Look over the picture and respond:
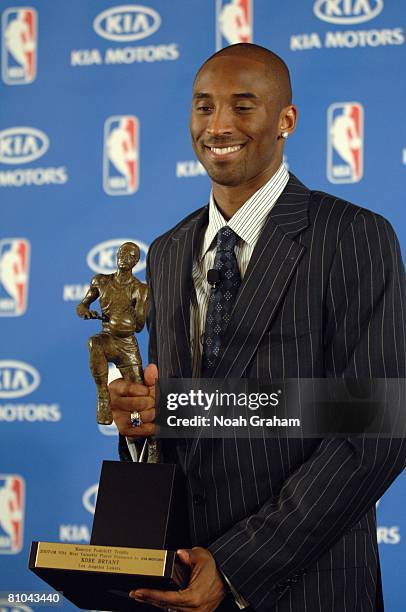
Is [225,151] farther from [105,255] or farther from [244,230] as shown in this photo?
[105,255]

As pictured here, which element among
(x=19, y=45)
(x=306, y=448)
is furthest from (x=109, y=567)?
(x=19, y=45)

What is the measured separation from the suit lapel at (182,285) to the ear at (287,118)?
239 mm

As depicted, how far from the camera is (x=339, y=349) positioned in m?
1.66

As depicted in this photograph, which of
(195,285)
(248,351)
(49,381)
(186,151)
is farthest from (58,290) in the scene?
(248,351)

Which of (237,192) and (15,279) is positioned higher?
(15,279)

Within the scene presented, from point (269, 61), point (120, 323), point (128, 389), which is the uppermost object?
point (269, 61)

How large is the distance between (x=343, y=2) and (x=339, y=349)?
181 cm

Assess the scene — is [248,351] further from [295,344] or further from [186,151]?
[186,151]

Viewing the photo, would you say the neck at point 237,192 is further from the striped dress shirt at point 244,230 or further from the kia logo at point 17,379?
the kia logo at point 17,379

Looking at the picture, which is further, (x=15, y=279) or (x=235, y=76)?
(x=15, y=279)

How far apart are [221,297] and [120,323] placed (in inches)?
7.6

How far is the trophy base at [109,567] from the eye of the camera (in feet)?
4.83

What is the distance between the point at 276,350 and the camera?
5.53ft

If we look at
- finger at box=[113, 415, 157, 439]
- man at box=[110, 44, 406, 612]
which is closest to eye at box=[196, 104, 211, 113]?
man at box=[110, 44, 406, 612]
